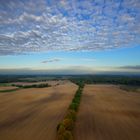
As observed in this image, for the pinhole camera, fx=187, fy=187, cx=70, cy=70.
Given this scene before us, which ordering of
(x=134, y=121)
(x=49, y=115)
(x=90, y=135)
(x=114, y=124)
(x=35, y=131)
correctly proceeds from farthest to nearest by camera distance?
(x=49, y=115)
(x=134, y=121)
(x=114, y=124)
(x=35, y=131)
(x=90, y=135)

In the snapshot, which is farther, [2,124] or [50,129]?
[2,124]

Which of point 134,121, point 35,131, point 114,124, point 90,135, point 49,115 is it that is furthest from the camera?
point 49,115

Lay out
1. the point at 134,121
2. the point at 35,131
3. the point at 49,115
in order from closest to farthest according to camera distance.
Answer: the point at 35,131
the point at 134,121
the point at 49,115

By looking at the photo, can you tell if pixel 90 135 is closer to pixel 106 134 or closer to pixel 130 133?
pixel 106 134

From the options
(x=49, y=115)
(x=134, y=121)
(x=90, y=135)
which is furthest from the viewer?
(x=49, y=115)

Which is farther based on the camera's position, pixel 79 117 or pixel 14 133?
pixel 79 117

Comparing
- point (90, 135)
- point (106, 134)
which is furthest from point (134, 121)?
point (90, 135)

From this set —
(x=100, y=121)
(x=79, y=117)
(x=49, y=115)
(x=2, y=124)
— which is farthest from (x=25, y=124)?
(x=100, y=121)

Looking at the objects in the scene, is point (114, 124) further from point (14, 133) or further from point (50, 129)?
point (14, 133)

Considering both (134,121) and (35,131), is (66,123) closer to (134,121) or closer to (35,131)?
(35,131)
